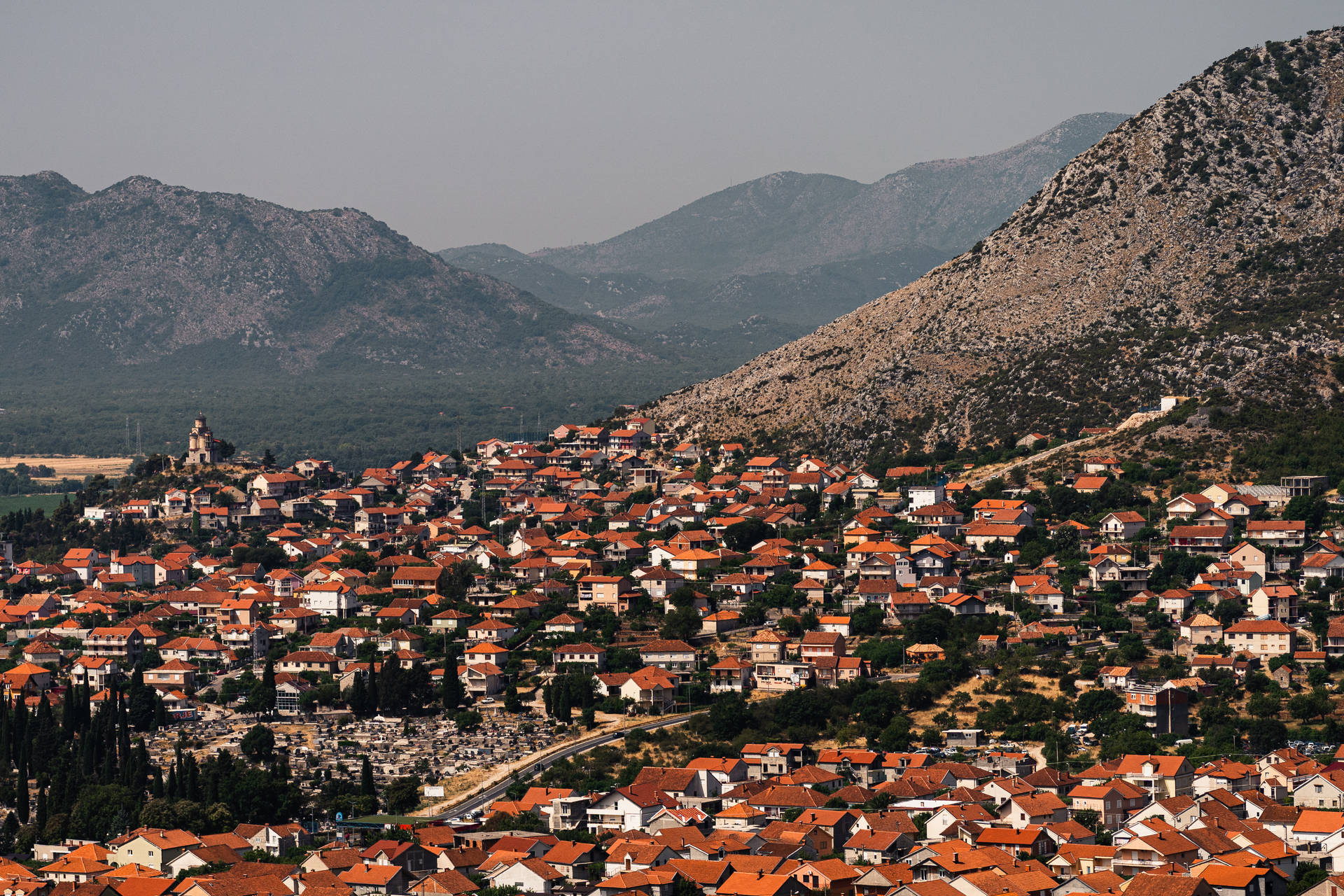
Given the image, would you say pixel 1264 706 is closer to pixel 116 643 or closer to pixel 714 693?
pixel 714 693

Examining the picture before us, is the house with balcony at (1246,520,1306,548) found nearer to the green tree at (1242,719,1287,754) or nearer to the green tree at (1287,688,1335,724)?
the green tree at (1287,688,1335,724)

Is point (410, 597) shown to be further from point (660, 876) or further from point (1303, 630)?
point (660, 876)

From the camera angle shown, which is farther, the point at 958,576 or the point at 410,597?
the point at 410,597

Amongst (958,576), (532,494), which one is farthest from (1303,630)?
(532,494)

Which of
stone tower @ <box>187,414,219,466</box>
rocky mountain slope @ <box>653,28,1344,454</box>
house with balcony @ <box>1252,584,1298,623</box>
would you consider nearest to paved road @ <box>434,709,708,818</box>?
house with balcony @ <box>1252,584,1298,623</box>

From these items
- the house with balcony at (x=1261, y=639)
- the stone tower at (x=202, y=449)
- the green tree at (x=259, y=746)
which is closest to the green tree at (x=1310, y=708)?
the house with balcony at (x=1261, y=639)

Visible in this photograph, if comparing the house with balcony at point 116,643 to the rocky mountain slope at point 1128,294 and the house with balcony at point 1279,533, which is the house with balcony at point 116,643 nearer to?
the rocky mountain slope at point 1128,294
